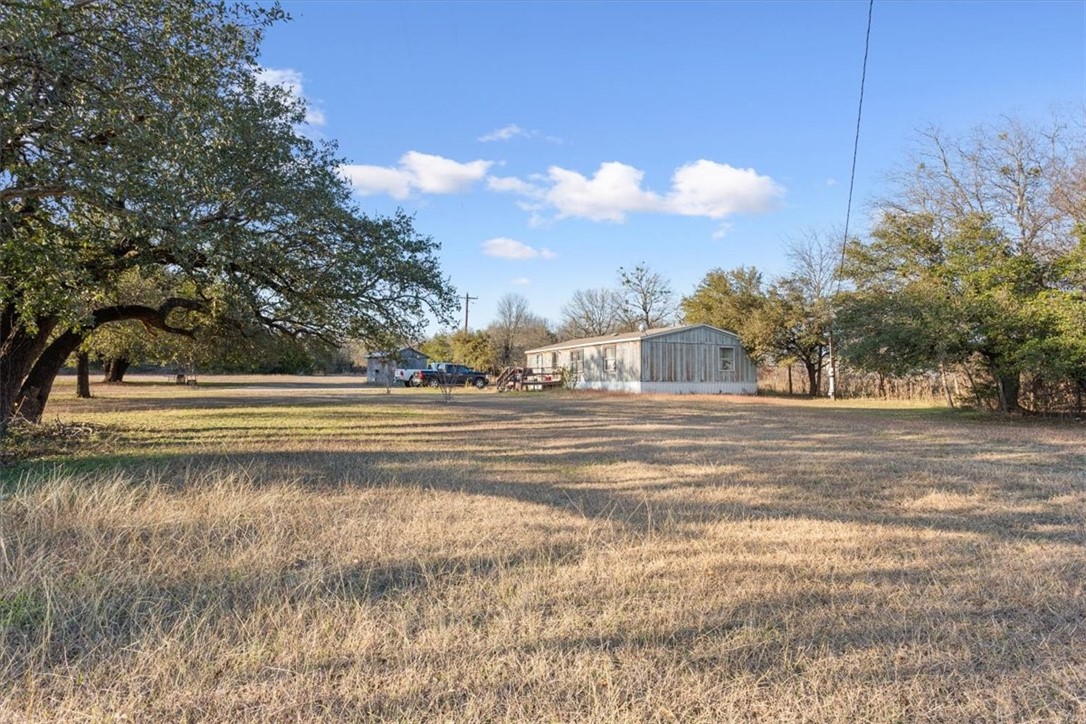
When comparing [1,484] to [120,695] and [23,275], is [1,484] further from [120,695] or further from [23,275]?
[120,695]

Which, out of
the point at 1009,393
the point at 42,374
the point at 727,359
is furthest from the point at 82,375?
the point at 1009,393

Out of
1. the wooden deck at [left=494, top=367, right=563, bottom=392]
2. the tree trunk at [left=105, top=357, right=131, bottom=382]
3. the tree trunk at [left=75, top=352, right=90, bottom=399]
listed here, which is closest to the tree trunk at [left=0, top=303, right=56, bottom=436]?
the tree trunk at [left=75, top=352, right=90, bottom=399]

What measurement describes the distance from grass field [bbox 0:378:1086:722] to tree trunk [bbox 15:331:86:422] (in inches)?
211

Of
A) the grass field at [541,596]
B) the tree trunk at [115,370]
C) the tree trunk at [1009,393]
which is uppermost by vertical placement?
the tree trunk at [115,370]

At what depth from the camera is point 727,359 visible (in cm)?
2886

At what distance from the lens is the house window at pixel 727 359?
94.3 ft

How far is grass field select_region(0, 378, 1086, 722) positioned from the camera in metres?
2.22

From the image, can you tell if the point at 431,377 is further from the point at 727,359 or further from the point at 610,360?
the point at 727,359

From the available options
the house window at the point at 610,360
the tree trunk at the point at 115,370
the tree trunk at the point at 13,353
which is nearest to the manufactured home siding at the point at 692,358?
the house window at the point at 610,360

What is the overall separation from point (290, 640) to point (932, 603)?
326cm

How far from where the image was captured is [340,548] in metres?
3.92

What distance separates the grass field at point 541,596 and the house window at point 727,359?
72.7 ft

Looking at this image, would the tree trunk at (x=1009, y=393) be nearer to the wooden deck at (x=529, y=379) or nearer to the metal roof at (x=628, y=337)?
the metal roof at (x=628, y=337)

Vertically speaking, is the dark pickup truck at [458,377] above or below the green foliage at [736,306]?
below
